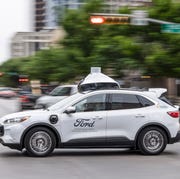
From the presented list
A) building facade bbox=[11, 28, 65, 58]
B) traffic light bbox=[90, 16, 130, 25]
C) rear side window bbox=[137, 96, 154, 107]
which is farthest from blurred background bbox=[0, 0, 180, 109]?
building facade bbox=[11, 28, 65, 58]

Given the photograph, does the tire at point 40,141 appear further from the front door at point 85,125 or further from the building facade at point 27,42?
the building facade at point 27,42

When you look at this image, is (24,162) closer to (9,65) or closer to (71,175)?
(71,175)

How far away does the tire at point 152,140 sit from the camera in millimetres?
12164

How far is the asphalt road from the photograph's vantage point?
9.41 meters

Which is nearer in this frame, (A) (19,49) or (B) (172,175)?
(B) (172,175)

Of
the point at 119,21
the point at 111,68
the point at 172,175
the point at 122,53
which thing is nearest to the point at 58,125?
the point at 172,175

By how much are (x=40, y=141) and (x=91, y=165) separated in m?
1.61

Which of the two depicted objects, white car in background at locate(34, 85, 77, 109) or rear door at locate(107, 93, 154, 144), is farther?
white car in background at locate(34, 85, 77, 109)

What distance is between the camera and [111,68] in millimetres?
38562

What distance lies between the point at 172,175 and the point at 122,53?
86.6ft

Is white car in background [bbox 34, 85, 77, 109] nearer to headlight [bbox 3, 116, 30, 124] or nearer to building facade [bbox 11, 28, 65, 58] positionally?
headlight [bbox 3, 116, 30, 124]

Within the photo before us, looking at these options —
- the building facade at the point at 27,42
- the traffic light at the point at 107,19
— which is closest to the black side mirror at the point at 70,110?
the traffic light at the point at 107,19

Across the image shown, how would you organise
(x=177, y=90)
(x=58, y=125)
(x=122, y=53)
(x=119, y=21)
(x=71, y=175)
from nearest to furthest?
(x=71, y=175) → (x=58, y=125) → (x=119, y=21) → (x=122, y=53) → (x=177, y=90)

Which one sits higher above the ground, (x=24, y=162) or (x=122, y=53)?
(x=122, y=53)
